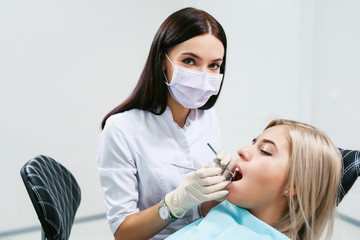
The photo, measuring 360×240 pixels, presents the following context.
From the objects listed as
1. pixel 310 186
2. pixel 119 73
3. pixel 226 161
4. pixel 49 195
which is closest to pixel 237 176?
pixel 226 161

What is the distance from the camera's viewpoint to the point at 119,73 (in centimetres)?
297

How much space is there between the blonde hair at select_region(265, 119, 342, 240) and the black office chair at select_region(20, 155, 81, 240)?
2.73ft

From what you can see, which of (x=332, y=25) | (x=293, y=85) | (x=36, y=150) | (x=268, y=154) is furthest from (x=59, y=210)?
(x=332, y=25)

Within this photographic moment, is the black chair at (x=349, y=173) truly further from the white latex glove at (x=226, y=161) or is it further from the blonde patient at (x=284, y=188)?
the white latex glove at (x=226, y=161)

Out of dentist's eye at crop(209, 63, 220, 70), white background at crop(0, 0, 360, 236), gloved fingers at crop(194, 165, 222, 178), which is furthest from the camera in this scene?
white background at crop(0, 0, 360, 236)

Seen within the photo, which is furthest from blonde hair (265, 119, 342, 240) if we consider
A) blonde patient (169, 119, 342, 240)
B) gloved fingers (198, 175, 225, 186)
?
gloved fingers (198, 175, 225, 186)

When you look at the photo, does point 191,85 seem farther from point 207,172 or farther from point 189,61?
point 207,172

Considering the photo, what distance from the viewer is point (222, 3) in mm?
2967

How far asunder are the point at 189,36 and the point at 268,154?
54cm

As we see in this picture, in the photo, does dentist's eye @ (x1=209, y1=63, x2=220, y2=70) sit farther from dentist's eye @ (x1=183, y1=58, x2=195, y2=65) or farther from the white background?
the white background

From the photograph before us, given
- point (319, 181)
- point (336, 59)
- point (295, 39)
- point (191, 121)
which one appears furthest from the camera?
point (295, 39)

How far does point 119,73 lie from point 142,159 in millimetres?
1812

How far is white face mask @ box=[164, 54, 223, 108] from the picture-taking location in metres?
1.28

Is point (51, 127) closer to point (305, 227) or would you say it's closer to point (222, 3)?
point (222, 3)
